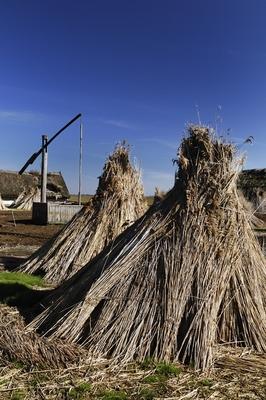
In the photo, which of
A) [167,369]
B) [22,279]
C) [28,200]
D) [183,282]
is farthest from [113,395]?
[28,200]

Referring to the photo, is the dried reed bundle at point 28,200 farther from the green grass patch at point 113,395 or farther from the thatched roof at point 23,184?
the green grass patch at point 113,395

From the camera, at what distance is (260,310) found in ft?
16.3

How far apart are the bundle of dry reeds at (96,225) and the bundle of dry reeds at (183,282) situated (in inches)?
130

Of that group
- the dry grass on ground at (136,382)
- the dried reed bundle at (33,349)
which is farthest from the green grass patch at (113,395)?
the dried reed bundle at (33,349)

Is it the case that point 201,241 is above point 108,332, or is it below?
above

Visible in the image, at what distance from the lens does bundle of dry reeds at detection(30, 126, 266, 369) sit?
4.55m

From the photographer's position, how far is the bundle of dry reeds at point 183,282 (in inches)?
179

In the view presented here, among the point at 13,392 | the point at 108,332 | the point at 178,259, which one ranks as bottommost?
the point at 13,392

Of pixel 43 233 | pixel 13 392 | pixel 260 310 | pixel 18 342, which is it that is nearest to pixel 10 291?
pixel 18 342

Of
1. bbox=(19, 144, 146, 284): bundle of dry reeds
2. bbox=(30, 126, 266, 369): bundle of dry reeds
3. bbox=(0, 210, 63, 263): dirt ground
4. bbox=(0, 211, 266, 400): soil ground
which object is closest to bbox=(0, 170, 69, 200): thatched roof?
bbox=(0, 210, 63, 263): dirt ground

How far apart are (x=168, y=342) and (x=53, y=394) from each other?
3.83ft

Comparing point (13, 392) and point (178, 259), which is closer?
point (13, 392)

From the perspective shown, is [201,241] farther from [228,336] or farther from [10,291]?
[10,291]

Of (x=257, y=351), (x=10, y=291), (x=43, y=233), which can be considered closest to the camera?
(x=257, y=351)
